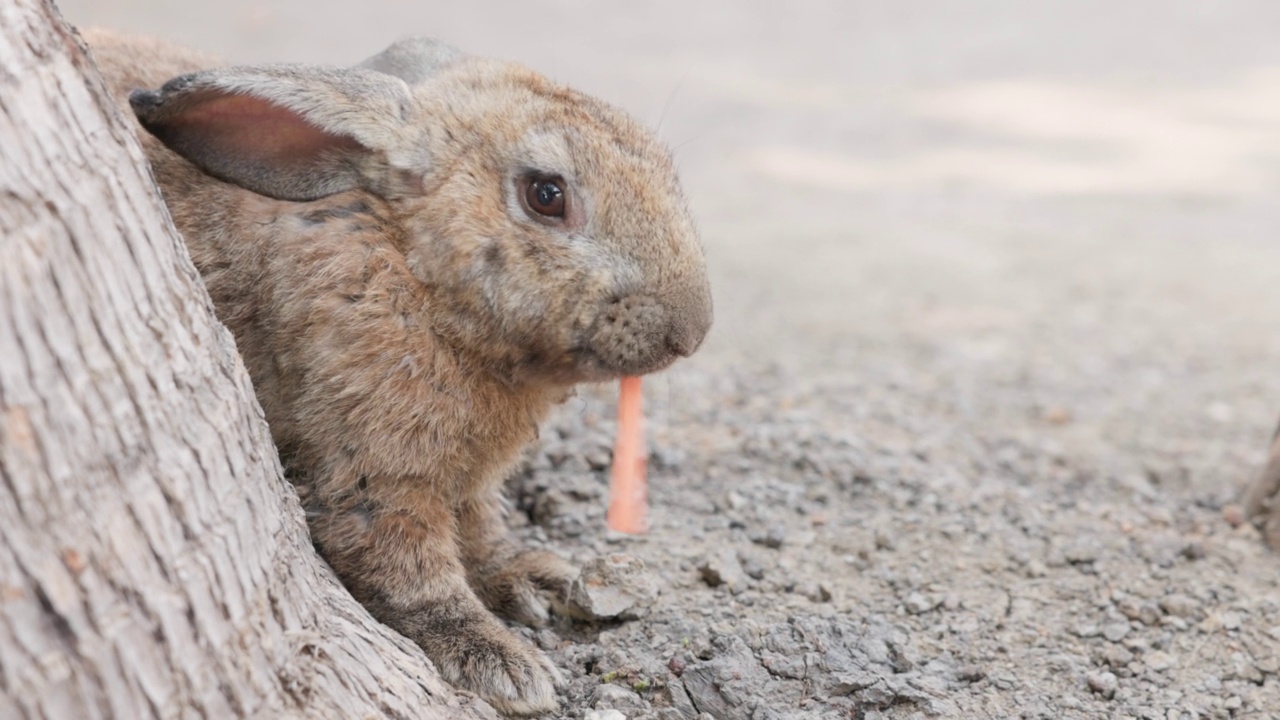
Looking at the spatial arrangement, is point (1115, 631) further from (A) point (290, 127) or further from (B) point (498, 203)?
(A) point (290, 127)

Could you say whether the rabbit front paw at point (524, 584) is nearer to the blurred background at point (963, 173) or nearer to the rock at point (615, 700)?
the rock at point (615, 700)

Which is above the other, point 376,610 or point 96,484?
point 96,484

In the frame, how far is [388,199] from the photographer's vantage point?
327 centimetres

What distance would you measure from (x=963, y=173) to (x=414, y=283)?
8143 millimetres

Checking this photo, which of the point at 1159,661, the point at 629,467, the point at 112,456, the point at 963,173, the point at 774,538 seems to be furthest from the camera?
the point at 963,173

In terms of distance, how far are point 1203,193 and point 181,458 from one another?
9.32 metres

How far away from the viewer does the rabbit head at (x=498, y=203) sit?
124 inches

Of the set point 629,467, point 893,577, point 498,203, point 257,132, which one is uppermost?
point 257,132

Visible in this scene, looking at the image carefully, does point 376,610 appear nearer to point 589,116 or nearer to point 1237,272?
point 589,116

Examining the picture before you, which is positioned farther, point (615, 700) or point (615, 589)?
point (615, 589)

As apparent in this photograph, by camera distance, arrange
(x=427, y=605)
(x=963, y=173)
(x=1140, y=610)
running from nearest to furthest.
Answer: (x=427, y=605)
(x=1140, y=610)
(x=963, y=173)

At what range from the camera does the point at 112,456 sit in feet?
6.57

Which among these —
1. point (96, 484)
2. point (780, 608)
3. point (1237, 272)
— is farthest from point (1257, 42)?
point (96, 484)

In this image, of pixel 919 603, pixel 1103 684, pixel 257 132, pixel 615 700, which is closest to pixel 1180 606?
pixel 1103 684
